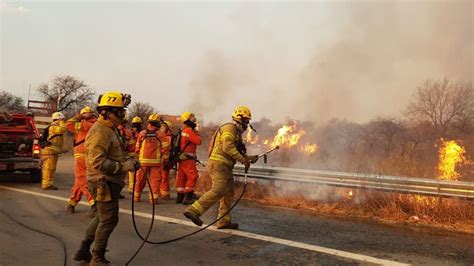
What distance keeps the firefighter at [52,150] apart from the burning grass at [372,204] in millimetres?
4759

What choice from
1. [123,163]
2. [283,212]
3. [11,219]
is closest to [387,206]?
[283,212]

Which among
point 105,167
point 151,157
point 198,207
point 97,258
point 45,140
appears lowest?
point 97,258

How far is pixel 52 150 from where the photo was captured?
988 cm

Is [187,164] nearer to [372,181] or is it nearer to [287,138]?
[372,181]

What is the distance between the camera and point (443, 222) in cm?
629

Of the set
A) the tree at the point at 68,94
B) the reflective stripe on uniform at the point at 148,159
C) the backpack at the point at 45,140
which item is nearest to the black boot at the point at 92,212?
the reflective stripe on uniform at the point at 148,159

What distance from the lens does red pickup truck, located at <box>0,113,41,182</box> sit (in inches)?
409

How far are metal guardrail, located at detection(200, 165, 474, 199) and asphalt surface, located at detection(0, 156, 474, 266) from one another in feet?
2.65

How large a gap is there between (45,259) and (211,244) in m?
1.93

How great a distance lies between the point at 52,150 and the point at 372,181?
730cm

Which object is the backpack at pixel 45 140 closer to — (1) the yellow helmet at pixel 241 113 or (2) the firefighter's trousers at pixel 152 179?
(2) the firefighter's trousers at pixel 152 179

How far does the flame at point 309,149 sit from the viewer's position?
1169cm

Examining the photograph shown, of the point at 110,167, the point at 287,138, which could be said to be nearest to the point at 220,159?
the point at 110,167

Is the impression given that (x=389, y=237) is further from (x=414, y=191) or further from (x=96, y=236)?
(x=96, y=236)
